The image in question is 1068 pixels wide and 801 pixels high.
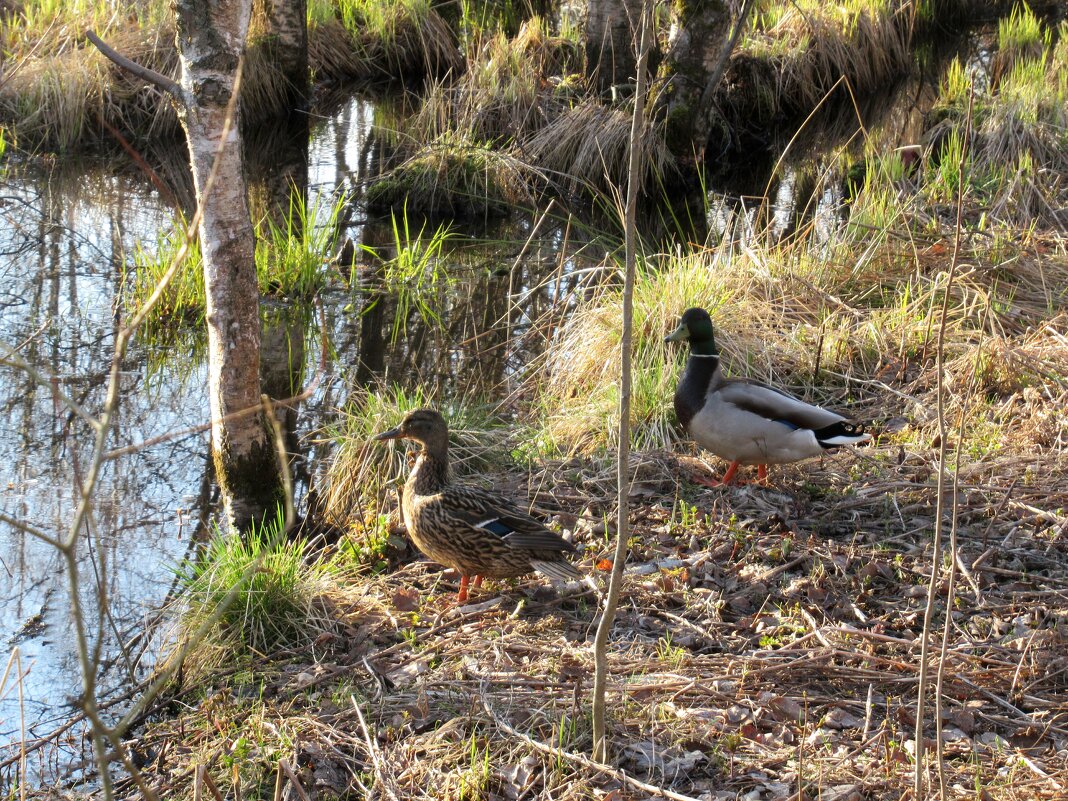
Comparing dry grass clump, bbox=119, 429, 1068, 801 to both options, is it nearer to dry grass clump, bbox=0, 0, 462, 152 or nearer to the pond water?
the pond water

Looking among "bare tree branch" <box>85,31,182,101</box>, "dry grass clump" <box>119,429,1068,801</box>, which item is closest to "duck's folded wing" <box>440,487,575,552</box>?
"dry grass clump" <box>119,429,1068,801</box>

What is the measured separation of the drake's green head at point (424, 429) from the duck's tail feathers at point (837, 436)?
4.85ft

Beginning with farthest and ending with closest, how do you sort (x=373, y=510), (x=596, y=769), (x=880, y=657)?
(x=373, y=510) → (x=880, y=657) → (x=596, y=769)

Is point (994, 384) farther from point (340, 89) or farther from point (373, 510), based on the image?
point (340, 89)

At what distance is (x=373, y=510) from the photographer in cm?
496

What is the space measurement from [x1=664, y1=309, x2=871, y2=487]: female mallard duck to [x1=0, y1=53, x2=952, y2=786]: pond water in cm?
163

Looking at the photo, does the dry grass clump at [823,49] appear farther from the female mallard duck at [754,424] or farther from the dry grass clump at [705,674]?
the dry grass clump at [705,674]

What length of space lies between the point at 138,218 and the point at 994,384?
659cm

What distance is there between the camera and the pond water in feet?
14.0

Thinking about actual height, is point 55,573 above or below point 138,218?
below

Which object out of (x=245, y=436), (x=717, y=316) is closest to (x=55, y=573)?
(x=245, y=436)

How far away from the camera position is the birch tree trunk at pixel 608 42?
10.8 meters

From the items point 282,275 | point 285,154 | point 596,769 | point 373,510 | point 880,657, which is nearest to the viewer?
point 596,769

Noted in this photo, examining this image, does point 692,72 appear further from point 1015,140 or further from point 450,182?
point 1015,140
